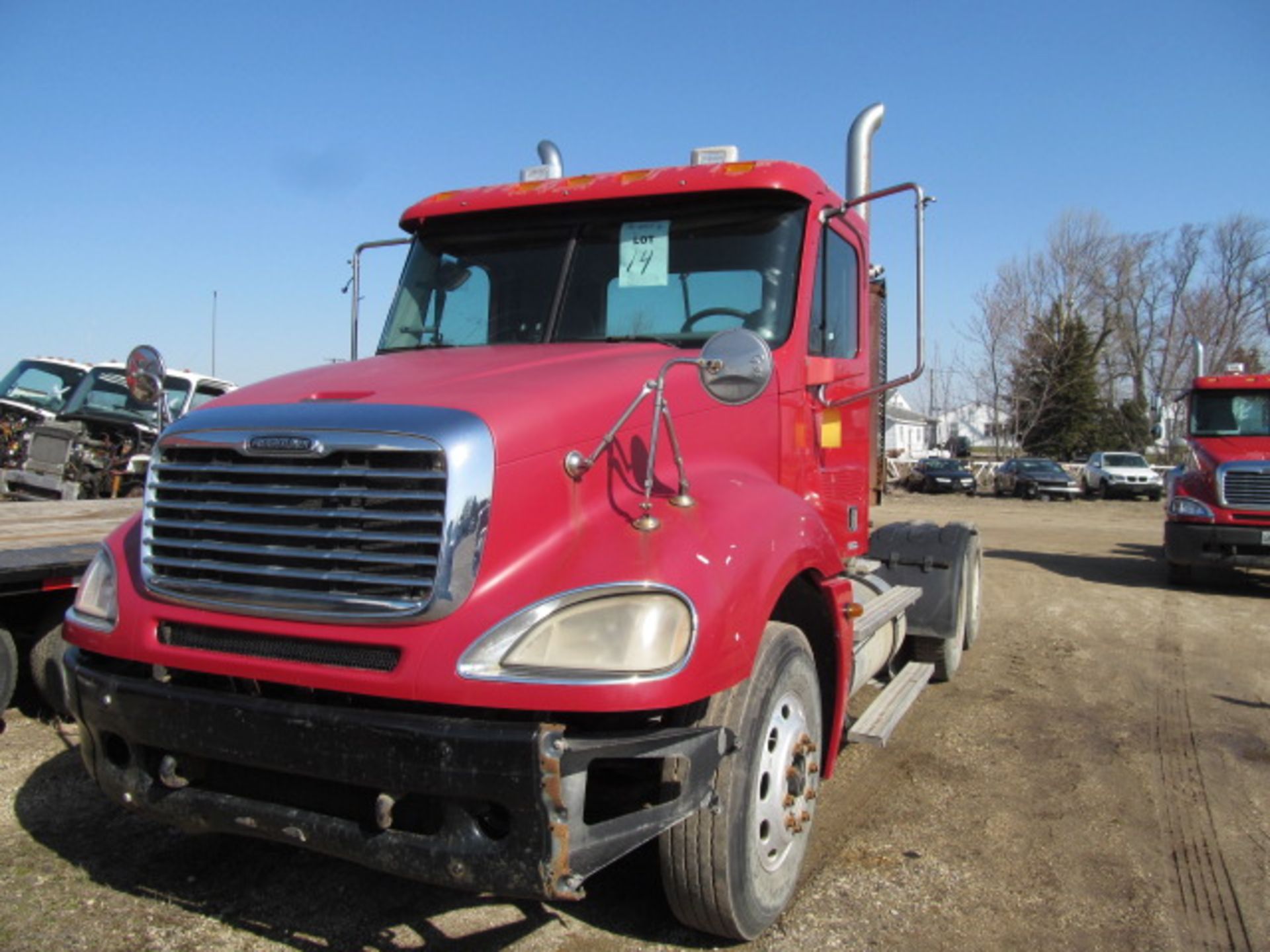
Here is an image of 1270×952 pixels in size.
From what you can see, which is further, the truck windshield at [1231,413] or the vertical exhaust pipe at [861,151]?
the truck windshield at [1231,413]

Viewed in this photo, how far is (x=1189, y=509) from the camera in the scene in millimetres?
11406

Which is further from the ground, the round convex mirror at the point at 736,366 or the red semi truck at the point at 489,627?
the round convex mirror at the point at 736,366

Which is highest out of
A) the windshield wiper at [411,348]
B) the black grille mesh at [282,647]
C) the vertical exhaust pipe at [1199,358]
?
the vertical exhaust pipe at [1199,358]

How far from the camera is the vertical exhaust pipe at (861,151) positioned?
5.53 meters

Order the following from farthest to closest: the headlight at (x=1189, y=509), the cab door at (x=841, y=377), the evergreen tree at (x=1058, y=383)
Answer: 1. the evergreen tree at (x=1058, y=383)
2. the headlight at (x=1189, y=509)
3. the cab door at (x=841, y=377)

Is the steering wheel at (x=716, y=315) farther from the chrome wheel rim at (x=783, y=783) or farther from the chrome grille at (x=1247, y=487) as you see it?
the chrome grille at (x=1247, y=487)

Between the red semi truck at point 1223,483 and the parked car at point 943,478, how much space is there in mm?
21602

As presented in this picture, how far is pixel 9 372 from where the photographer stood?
44.8 ft

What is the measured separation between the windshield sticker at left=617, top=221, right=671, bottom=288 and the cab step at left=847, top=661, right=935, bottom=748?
6.92ft

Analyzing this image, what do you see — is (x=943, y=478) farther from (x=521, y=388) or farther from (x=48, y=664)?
(x=521, y=388)

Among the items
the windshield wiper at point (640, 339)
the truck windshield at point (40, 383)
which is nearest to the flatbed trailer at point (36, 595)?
the windshield wiper at point (640, 339)

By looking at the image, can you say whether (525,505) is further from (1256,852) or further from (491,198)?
(1256,852)

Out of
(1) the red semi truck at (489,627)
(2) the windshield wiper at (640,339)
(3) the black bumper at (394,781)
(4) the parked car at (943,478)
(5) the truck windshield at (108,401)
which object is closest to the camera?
(3) the black bumper at (394,781)

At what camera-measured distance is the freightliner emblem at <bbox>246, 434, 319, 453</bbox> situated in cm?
275
